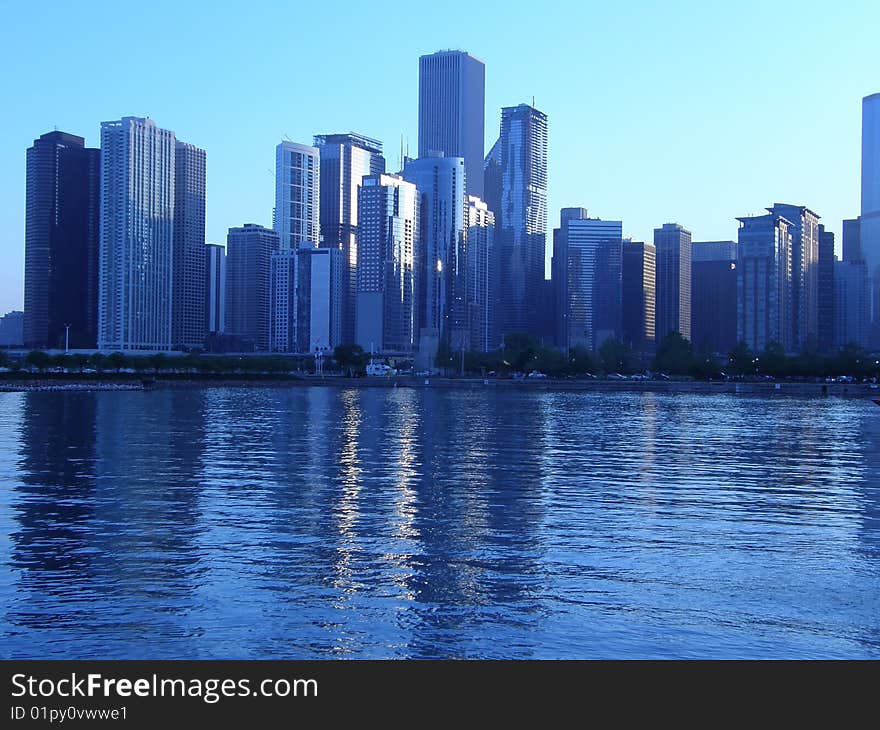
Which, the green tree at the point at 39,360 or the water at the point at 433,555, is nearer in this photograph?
the water at the point at 433,555

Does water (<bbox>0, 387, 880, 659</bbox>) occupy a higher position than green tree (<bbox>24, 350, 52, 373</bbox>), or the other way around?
green tree (<bbox>24, 350, 52, 373</bbox>)

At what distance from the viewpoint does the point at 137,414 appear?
7912 centimetres

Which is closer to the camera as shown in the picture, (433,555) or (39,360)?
(433,555)

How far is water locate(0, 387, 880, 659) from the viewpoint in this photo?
50.3 ft

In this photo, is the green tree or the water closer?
the water

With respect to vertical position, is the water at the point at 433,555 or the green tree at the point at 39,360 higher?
the green tree at the point at 39,360

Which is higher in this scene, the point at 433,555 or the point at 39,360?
the point at 39,360

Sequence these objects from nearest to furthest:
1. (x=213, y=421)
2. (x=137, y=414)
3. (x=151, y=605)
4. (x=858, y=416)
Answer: (x=151, y=605) → (x=213, y=421) → (x=137, y=414) → (x=858, y=416)

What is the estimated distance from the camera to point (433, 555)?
21.5 meters

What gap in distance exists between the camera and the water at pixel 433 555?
15328 mm
